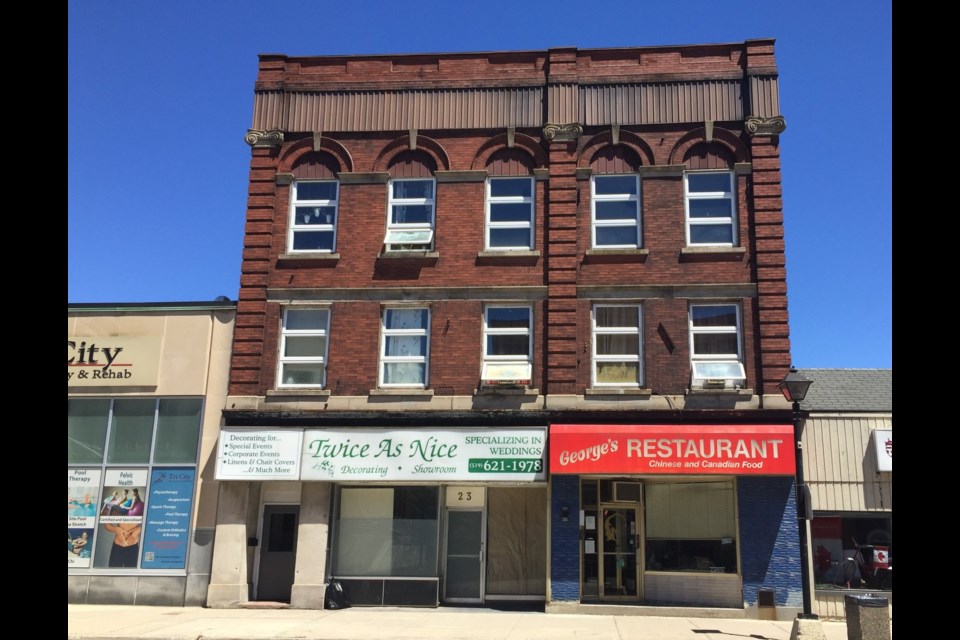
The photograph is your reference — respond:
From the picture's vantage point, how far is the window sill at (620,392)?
52.8 ft

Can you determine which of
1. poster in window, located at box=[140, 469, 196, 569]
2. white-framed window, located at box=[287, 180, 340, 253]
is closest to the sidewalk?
poster in window, located at box=[140, 469, 196, 569]

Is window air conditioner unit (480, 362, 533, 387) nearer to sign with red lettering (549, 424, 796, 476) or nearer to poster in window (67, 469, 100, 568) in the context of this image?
sign with red lettering (549, 424, 796, 476)

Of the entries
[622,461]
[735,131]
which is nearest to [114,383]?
[622,461]

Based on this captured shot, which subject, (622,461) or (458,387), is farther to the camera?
(458,387)

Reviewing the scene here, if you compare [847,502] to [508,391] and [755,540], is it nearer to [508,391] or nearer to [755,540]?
[755,540]

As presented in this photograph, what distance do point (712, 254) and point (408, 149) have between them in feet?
23.3

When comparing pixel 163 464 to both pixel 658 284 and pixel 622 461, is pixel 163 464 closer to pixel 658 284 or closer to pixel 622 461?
pixel 622 461

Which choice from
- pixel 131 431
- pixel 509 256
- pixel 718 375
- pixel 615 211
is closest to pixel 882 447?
pixel 718 375

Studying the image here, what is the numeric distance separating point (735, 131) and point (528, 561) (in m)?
10.2

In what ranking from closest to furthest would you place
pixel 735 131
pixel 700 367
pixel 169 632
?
pixel 169 632
pixel 700 367
pixel 735 131

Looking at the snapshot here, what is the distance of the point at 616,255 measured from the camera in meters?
16.9

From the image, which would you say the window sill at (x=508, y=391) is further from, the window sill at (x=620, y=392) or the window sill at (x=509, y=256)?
the window sill at (x=509, y=256)

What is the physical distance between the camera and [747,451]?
15.2 metres

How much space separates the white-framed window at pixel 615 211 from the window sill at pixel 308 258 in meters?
5.74
